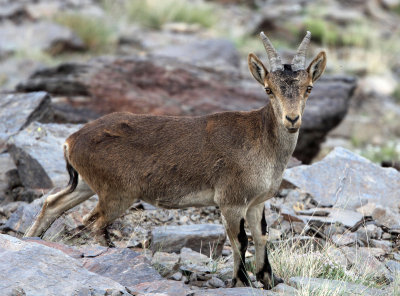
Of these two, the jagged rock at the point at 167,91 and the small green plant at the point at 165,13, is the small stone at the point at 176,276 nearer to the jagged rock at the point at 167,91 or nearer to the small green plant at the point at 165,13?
the jagged rock at the point at 167,91

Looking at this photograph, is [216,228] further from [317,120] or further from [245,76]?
[245,76]

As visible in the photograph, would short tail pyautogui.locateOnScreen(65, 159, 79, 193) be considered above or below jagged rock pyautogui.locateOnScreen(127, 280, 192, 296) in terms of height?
above

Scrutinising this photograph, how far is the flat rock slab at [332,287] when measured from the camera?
520cm

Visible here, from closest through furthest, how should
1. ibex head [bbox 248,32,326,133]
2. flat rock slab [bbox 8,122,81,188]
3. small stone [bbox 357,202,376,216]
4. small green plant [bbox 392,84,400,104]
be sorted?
1. ibex head [bbox 248,32,326,133]
2. small stone [bbox 357,202,376,216]
3. flat rock slab [bbox 8,122,81,188]
4. small green plant [bbox 392,84,400,104]

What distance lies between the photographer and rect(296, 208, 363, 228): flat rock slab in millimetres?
7544

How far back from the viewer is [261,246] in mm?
6062

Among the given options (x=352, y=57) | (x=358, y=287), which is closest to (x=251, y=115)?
(x=358, y=287)

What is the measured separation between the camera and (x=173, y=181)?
6.20 m

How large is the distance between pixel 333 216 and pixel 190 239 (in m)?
1.91

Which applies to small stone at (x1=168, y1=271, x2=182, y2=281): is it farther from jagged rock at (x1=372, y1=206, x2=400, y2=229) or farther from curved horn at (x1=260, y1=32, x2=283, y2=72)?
jagged rock at (x1=372, y1=206, x2=400, y2=229)

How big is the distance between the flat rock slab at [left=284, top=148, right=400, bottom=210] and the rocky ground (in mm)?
19

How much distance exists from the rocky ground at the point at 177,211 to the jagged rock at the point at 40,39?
0.19 feet

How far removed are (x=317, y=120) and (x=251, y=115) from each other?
224 inches

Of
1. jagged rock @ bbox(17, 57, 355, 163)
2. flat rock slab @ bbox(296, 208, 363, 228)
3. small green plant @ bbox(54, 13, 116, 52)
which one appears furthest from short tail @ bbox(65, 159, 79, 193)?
small green plant @ bbox(54, 13, 116, 52)
